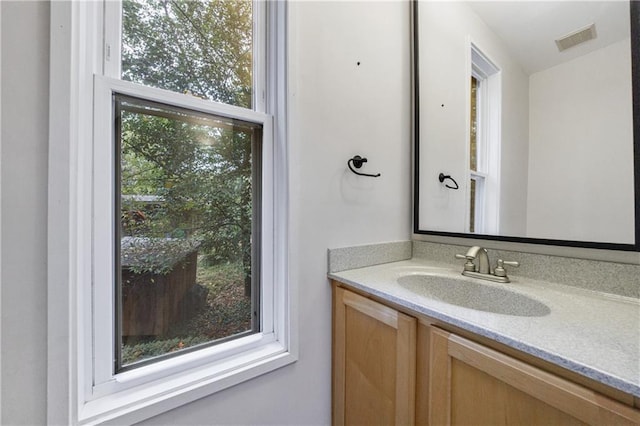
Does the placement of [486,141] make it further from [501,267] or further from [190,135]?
[190,135]

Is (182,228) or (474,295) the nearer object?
(182,228)

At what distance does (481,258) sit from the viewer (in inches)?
41.6

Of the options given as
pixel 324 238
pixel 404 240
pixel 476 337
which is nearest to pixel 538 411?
pixel 476 337

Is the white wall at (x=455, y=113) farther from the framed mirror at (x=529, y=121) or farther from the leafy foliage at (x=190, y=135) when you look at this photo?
the leafy foliage at (x=190, y=135)

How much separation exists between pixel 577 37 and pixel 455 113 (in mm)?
455

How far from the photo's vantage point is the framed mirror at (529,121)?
2.71 ft

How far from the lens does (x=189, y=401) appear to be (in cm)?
77

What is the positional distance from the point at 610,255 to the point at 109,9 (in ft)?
5.61

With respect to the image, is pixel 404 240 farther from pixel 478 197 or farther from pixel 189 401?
pixel 189 401

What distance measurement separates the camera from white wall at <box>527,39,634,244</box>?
815 mm

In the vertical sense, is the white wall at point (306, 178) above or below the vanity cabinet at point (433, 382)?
above

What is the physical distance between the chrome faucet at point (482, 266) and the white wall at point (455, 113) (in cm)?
14

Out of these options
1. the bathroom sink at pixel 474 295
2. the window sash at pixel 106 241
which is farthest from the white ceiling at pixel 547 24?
the window sash at pixel 106 241

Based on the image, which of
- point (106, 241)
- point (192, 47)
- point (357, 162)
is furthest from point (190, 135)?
point (357, 162)
